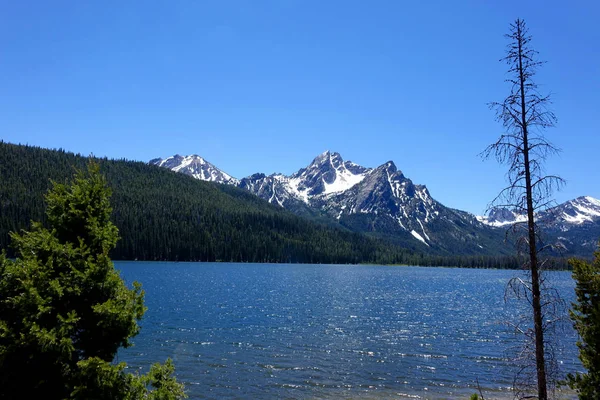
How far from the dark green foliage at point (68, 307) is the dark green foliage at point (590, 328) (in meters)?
17.2

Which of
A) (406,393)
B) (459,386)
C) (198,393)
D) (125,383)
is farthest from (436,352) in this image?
(125,383)

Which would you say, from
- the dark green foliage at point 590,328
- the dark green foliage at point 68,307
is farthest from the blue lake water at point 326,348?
the dark green foliage at point 68,307

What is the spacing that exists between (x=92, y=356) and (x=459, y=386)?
1349 inches

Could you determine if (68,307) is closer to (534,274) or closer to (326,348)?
(534,274)

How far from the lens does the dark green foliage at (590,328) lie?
17.2 metres

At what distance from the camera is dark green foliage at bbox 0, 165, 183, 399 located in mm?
13602

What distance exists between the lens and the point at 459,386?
3875 centimetres

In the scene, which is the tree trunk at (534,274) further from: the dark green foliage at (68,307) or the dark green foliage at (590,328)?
the dark green foliage at (68,307)

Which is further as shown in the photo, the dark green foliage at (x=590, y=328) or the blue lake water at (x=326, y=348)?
the blue lake water at (x=326, y=348)

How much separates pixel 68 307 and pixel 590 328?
20.0 meters

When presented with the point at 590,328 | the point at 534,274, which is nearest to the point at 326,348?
the point at 590,328

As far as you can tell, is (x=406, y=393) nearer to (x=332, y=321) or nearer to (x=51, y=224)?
(x=51, y=224)

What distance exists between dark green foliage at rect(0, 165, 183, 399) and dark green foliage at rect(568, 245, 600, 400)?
17231 mm

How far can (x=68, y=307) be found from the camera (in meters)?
14.6
